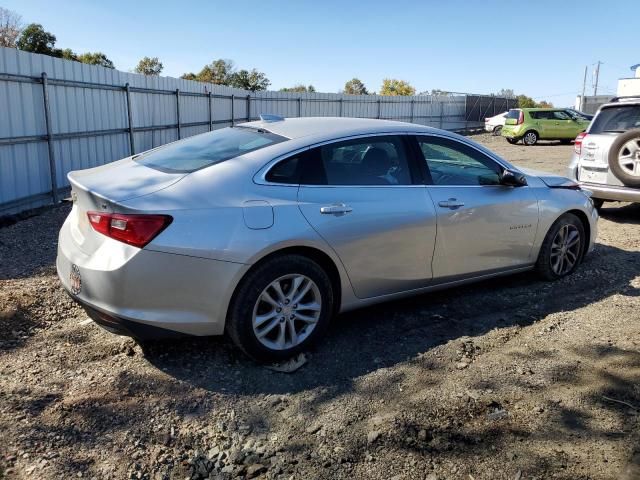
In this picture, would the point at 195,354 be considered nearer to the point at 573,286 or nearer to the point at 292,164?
the point at 292,164

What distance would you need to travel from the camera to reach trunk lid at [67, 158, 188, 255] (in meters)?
3.40

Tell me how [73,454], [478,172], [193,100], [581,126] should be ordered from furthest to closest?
[581,126] → [193,100] → [478,172] → [73,454]

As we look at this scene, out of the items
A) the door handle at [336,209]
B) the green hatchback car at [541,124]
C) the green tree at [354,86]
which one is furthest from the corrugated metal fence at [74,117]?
the green tree at [354,86]

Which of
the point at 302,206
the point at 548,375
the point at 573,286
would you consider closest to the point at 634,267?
the point at 573,286

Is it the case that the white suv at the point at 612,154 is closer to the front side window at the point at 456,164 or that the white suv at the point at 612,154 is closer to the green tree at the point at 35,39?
the front side window at the point at 456,164

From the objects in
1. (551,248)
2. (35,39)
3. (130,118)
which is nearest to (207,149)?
(551,248)

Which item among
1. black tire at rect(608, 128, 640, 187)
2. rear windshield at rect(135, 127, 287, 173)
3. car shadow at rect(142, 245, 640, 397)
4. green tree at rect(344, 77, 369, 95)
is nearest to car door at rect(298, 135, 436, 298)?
car shadow at rect(142, 245, 640, 397)

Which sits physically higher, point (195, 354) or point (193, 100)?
point (193, 100)

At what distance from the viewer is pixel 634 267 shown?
19.4 feet

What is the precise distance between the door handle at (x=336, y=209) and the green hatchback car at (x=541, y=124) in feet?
73.4

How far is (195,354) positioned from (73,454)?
1149 mm

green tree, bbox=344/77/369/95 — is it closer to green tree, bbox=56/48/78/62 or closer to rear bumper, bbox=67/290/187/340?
green tree, bbox=56/48/78/62

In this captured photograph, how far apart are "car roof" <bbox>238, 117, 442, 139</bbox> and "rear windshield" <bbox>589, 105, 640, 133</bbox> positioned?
448cm

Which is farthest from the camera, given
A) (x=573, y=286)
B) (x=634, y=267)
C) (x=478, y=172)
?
(x=634, y=267)
